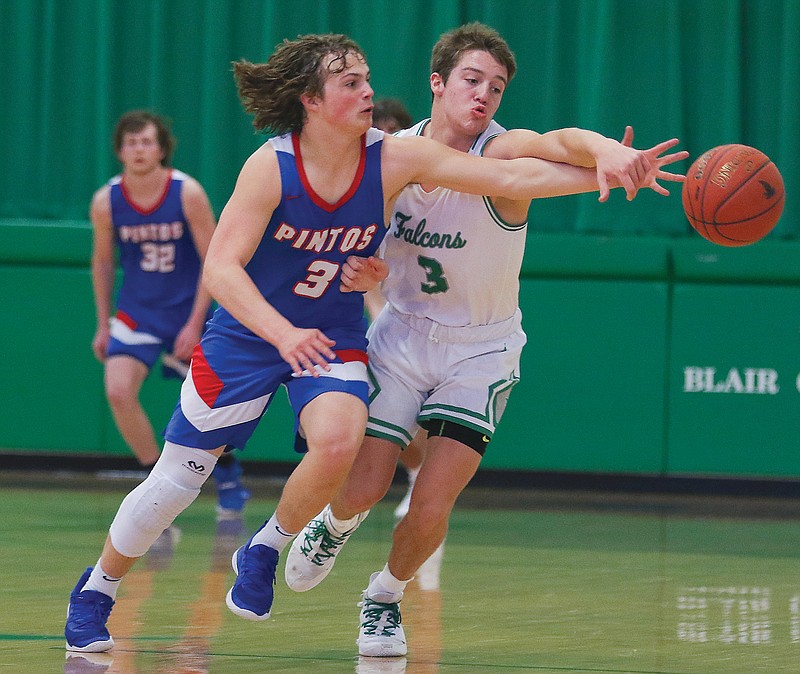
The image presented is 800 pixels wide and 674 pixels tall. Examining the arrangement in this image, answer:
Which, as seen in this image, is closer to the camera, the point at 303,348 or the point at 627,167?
the point at 303,348

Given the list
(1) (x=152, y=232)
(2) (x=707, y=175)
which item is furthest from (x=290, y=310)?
(1) (x=152, y=232)

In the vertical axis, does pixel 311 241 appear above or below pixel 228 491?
above

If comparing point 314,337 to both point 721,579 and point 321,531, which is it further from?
point 721,579

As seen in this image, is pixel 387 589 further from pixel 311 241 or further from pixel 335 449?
pixel 311 241

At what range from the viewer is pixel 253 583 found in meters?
3.89

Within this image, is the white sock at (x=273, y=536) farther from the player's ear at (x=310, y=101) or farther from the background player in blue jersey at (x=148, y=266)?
the background player in blue jersey at (x=148, y=266)

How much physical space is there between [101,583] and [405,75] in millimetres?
5401

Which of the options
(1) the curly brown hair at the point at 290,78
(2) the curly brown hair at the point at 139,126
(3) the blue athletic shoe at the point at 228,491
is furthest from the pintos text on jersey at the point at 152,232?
(1) the curly brown hair at the point at 290,78

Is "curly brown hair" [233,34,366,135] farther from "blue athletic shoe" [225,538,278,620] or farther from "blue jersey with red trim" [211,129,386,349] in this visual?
"blue athletic shoe" [225,538,278,620]

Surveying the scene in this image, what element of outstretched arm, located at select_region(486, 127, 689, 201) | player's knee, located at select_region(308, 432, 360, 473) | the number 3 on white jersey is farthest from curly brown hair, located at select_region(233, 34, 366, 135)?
player's knee, located at select_region(308, 432, 360, 473)

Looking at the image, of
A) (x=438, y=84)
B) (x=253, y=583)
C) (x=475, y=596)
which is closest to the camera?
(x=253, y=583)

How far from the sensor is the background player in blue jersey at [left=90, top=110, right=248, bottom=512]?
7.25m

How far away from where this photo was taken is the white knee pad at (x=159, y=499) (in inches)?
159

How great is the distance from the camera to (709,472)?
8.47 metres
